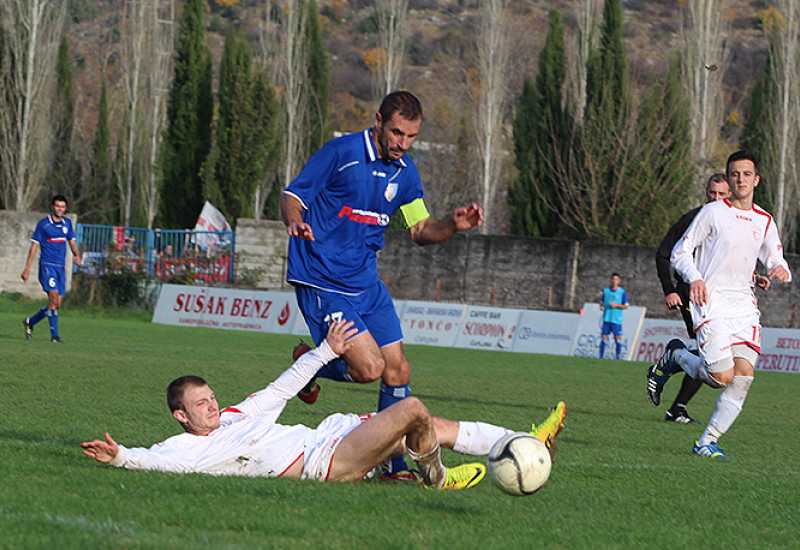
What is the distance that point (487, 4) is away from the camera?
54250 mm

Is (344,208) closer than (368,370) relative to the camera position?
No

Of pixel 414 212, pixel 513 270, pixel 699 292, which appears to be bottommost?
pixel 513 270

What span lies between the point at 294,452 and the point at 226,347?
17944mm

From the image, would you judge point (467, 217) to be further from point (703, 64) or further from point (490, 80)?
point (490, 80)

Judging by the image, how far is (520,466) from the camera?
685 centimetres

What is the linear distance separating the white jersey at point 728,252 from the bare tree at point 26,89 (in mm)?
39975

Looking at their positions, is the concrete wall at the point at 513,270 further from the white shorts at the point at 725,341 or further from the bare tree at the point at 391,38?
the white shorts at the point at 725,341

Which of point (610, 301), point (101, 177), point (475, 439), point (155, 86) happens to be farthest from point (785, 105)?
point (475, 439)

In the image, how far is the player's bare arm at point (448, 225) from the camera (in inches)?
346

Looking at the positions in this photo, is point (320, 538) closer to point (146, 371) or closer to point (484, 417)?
point (484, 417)

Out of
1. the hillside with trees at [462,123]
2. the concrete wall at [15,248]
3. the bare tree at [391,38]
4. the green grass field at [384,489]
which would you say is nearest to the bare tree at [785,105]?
the hillside with trees at [462,123]

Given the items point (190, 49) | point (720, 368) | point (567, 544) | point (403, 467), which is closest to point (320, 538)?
point (567, 544)

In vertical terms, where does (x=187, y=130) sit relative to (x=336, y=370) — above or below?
above

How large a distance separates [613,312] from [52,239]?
11.5 meters
